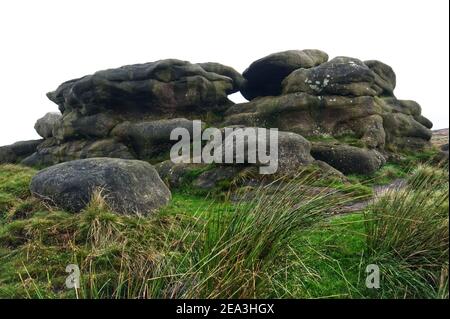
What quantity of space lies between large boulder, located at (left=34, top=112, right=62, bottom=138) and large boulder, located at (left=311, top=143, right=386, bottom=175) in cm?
1930

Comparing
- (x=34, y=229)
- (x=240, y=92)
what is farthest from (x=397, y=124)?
(x=34, y=229)

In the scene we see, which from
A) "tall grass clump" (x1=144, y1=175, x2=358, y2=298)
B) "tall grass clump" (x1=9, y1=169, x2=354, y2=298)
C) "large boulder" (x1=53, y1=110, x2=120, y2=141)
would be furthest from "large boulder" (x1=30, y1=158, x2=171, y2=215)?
"large boulder" (x1=53, y1=110, x2=120, y2=141)

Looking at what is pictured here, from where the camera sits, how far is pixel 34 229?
950 cm

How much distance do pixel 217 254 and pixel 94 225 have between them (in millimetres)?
4650

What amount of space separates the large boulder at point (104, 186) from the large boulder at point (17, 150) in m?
18.9

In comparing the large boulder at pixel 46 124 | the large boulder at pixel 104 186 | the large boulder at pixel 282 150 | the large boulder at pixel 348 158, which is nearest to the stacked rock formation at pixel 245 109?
the large boulder at pixel 348 158

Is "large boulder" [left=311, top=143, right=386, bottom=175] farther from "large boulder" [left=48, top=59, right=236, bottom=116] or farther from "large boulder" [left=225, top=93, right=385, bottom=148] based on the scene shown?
"large boulder" [left=48, top=59, right=236, bottom=116]

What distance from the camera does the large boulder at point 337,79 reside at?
22.0 m

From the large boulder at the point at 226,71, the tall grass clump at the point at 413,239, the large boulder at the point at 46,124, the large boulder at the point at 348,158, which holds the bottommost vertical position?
the large boulder at the point at 348,158

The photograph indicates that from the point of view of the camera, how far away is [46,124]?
3130 centimetres

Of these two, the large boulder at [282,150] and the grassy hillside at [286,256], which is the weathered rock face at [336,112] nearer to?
the large boulder at [282,150]

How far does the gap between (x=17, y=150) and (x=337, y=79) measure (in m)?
21.4

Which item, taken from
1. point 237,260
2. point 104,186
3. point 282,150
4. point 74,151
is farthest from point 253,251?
point 74,151

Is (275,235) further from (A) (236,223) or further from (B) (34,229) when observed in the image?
(B) (34,229)
